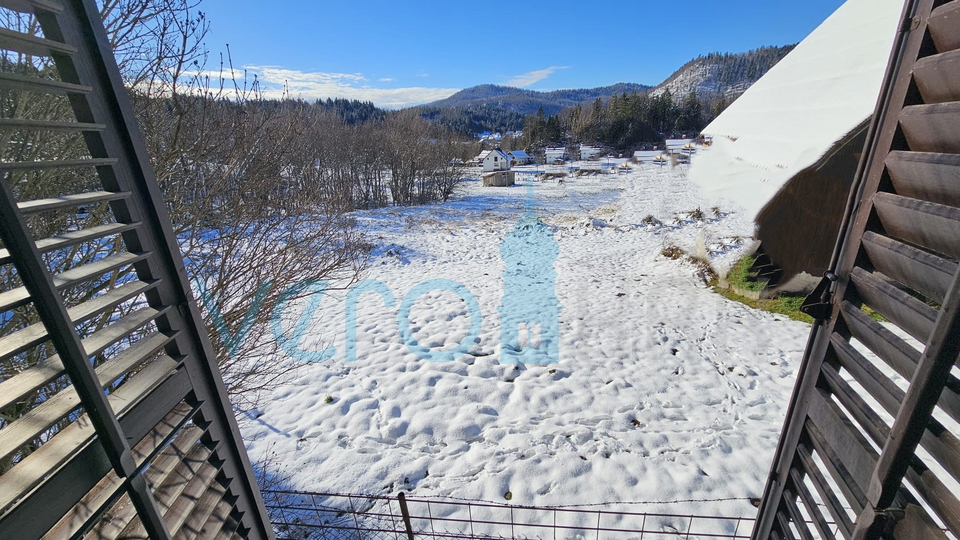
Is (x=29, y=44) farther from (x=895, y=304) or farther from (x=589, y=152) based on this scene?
(x=589, y=152)

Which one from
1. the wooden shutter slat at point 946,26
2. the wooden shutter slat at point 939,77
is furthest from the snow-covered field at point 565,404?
the wooden shutter slat at point 946,26

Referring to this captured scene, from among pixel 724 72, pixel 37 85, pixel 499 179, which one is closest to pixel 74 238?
pixel 37 85

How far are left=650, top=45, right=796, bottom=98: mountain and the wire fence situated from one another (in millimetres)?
118806

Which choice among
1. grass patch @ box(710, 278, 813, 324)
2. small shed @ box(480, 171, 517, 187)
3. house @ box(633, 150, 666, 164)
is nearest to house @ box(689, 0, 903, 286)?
grass patch @ box(710, 278, 813, 324)

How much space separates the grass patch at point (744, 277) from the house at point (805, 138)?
0.30 meters

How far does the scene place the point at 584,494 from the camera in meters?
3.92

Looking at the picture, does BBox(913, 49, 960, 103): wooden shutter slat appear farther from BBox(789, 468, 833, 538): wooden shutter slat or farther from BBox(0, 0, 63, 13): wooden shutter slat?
BBox(0, 0, 63, 13): wooden shutter slat

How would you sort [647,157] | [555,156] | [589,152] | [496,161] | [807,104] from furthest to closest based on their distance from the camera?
1. [589,152]
2. [555,156]
3. [647,157]
4. [496,161]
5. [807,104]

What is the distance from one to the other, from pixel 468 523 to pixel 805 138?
244 inches

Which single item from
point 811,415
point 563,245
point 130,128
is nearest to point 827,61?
point 811,415

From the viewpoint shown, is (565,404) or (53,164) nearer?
(53,164)

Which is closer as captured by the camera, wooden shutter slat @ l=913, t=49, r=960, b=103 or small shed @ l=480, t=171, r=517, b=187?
wooden shutter slat @ l=913, t=49, r=960, b=103

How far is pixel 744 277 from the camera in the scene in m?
8.29

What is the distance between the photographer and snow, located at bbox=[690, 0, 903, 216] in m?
4.46
